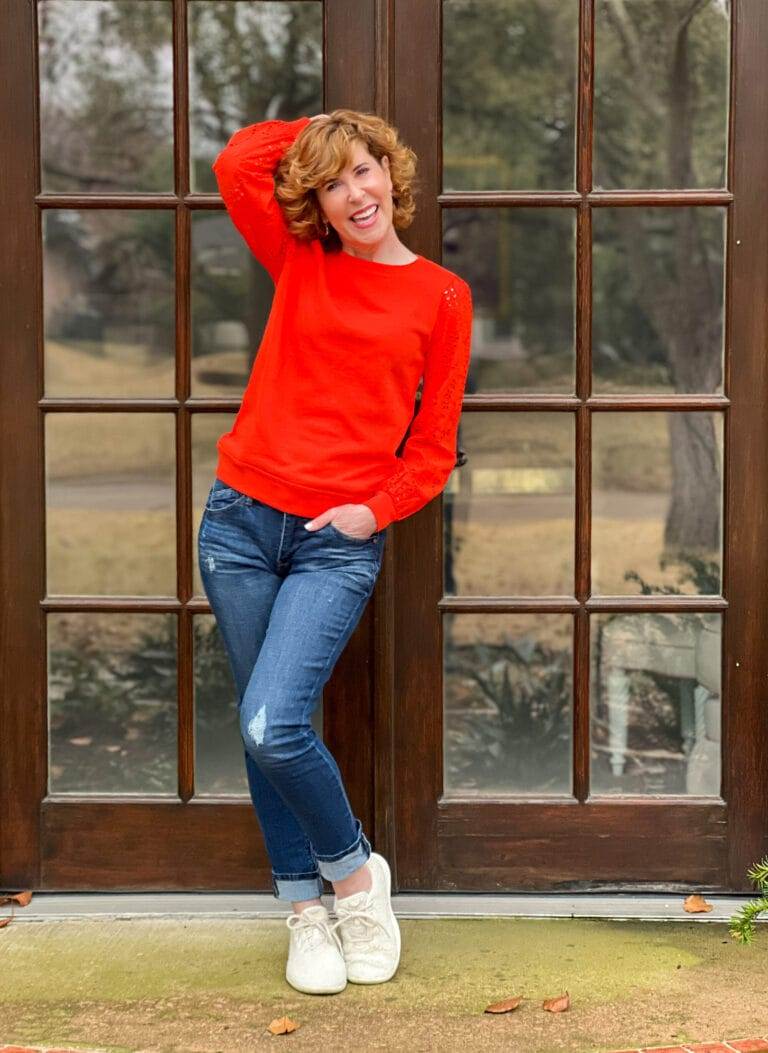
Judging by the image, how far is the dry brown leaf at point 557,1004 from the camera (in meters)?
2.58

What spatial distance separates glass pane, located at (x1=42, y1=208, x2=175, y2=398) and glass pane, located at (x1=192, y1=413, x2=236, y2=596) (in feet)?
0.40

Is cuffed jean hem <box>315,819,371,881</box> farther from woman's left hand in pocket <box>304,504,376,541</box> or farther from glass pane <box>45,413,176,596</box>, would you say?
glass pane <box>45,413,176,596</box>

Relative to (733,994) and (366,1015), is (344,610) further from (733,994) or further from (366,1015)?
(733,994)

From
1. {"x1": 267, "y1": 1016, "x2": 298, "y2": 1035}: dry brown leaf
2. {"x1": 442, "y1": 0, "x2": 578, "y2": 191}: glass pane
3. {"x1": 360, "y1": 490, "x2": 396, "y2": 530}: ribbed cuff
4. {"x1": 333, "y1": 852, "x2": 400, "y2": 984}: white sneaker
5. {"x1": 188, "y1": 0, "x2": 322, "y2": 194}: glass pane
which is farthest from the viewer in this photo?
{"x1": 188, "y1": 0, "x2": 322, "y2": 194}: glass pane

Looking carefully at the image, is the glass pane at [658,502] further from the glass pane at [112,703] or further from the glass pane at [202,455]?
the glass pane at [112,703]

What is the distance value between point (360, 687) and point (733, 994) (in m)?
1.01

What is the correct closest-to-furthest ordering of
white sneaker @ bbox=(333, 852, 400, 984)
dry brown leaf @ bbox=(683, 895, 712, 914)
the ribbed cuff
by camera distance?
1. the ribbed cuff
2. white sneaker @ bbox=(333, 852, 400, 984)
3. dry brown leaf @ bbox=(683, 895, 712, 914)

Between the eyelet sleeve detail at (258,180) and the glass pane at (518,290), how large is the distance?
1.68 feet

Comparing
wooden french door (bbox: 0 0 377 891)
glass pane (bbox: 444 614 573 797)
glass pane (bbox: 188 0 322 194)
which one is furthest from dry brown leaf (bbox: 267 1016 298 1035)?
glass pane (bbox: 188 0 322 194)

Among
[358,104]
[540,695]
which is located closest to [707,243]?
[358,104]

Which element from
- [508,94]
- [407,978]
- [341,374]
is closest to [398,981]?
[407,978]

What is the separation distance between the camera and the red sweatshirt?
101 inches

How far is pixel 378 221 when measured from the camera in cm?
256

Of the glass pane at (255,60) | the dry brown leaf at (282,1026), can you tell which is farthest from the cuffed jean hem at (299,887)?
the glass pane at (255,60)
